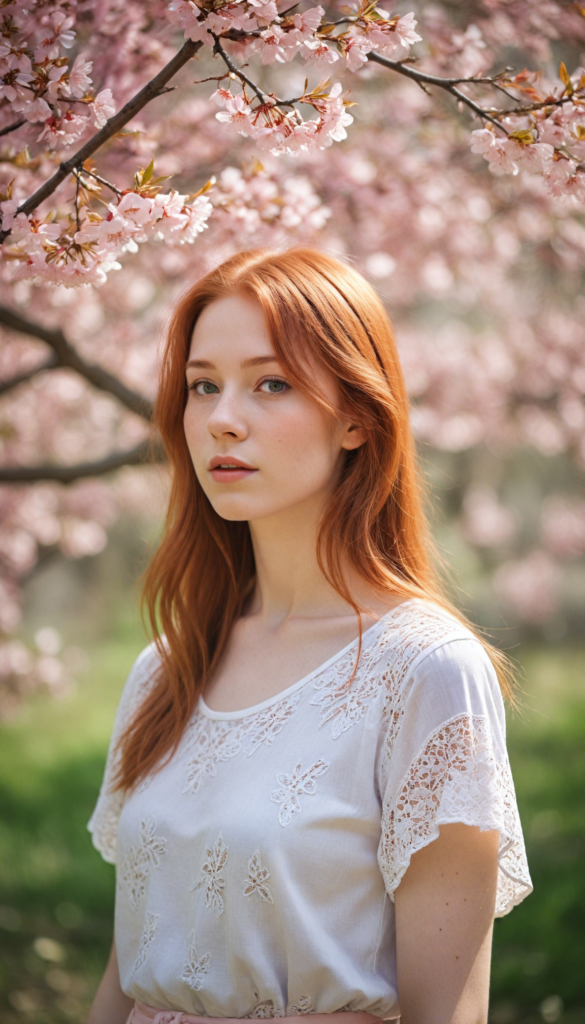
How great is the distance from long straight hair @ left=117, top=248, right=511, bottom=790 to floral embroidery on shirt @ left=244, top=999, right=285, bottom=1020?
47 centimetres

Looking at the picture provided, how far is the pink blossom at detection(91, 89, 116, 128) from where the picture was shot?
123 centimetres

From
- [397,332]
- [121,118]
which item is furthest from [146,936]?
[397,332]

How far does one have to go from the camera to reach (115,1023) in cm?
162

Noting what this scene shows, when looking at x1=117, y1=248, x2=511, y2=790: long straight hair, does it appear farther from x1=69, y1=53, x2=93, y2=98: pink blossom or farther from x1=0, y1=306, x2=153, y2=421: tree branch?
x1=0, y1=306, x2=153, y2=421: tree branch

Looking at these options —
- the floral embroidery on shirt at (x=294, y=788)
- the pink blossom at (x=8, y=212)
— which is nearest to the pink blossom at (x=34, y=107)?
the pink blossom at (x=8, y=212)

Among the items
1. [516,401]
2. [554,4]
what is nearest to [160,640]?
[554,4]

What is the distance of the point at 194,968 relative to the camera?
137 centimetres

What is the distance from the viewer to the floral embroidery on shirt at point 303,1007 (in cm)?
128

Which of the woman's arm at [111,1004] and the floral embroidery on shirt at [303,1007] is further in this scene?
the woman's arm at [111,1004]

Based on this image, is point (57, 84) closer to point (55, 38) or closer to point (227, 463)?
point (55, 38)

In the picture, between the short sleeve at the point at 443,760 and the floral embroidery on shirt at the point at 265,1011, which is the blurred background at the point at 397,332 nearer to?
the short sleeve at the point at 443,760

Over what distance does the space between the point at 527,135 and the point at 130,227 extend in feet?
2.07

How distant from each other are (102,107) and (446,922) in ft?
4.31

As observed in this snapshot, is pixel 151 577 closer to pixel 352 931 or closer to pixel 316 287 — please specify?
pixel 316 287
